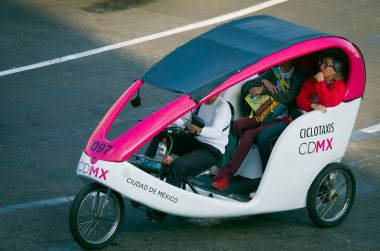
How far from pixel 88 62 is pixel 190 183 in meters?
5.93

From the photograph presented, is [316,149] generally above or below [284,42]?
below

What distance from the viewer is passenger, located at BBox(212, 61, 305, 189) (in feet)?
32.9

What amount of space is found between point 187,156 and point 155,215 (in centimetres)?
61

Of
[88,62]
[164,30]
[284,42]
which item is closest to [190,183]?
[284,42]

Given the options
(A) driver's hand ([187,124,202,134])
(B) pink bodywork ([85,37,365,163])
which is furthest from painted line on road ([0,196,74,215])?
(A) driver's hand ([187,124,202,134])

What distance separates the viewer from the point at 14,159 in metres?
11.6

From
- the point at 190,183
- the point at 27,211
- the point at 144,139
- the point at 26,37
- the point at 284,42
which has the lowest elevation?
the point at 26,37

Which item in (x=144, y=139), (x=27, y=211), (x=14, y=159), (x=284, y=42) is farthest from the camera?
(x=14, y=159)

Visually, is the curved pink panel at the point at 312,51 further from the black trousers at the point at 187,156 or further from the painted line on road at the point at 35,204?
the painted line on road at the point at 35,204

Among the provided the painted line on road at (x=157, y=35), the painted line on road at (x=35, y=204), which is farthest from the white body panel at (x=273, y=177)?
the painted line on road at (x=157, y=35)

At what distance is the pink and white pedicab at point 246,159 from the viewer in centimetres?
889

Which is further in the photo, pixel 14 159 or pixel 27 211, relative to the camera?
pixel 14 159

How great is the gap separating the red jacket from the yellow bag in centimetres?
31

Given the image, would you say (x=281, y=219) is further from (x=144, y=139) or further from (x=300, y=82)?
(x=144, y=139)
